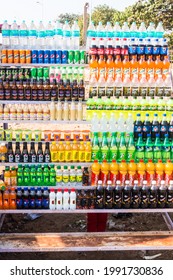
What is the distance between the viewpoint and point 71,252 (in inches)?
223

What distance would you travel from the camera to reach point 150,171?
5.41 m

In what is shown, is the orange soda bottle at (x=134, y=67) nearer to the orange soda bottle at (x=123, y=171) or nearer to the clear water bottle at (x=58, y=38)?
the clear water bottle at (x=58, y=38)

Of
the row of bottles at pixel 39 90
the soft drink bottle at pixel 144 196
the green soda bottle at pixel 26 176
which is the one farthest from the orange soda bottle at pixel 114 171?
the green soda bottle at pixel 26 176

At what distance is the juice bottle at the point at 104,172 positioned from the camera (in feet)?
17.5

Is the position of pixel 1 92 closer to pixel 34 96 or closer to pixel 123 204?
pixel 34 96

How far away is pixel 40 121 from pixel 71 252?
75.3 inches

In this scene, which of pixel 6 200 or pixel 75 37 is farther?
pixel 75 37

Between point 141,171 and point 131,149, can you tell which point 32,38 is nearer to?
point 131,149

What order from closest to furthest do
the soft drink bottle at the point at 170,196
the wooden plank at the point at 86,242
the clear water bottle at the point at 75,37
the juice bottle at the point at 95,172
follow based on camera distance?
the wooden plank at the point at 86,242 → the juice bottle at the point at 95,172 → the soft drink bottle at the point at 170,196 → the clear water bottle at the point at 75,37

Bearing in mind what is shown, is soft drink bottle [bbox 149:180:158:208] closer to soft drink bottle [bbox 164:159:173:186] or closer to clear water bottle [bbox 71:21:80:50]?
soft drink bottle [bbox 164:159:173:186]

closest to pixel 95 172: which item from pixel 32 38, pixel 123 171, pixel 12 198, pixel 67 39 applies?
pixel 123 171

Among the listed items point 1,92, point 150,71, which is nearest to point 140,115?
point 150,71

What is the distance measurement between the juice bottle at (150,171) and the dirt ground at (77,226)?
108 cm

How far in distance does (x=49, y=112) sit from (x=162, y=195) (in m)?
1.92
